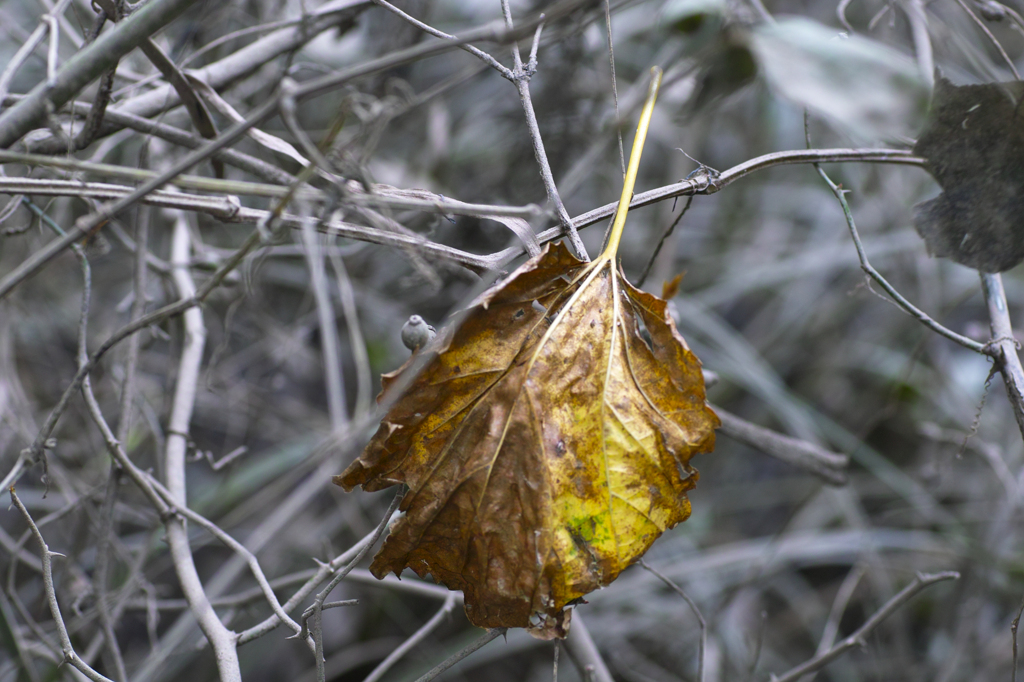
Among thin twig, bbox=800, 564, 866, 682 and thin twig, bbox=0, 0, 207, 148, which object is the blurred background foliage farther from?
thin twig, bbox=0, 0, 207, 148

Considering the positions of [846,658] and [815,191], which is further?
[815,191]

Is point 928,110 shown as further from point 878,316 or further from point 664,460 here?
point 878,316

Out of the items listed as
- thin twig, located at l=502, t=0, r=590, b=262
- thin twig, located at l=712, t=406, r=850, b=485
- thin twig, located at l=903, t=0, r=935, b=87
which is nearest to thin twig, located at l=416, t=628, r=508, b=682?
thin twig, located at l=502, t=0, r=590, b=262

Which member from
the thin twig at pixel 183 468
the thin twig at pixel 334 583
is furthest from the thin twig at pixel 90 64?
the thin twig at pixel 334 583

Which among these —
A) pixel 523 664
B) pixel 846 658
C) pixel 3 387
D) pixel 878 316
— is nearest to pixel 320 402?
pixel 3 387

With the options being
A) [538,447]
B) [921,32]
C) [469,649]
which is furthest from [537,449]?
[921,32]

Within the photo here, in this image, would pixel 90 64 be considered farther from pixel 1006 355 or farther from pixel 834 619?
pixel 834 619

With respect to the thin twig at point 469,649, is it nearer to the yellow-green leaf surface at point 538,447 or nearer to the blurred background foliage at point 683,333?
the yellow-green leaf surface at point 538,447
